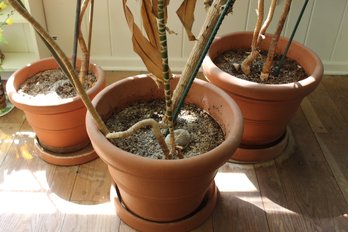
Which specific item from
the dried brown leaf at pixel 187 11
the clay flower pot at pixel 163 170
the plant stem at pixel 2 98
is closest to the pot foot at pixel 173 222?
the clay flower pot at pixel 163 170

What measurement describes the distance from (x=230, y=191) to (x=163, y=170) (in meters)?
0.45

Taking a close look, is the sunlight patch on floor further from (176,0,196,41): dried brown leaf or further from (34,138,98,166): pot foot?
(176,0,196,41): dried brown leaf

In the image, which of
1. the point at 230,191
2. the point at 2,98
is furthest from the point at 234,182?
the point at 2,98

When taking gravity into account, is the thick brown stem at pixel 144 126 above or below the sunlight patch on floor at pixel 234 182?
above

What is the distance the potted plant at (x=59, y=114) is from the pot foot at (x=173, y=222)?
25cm

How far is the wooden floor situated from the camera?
1072mm

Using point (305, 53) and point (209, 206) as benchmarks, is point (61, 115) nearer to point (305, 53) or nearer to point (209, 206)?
point (209, 206)

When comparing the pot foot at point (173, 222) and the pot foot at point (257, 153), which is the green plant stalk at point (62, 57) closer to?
the pot foot at point (173, 222)

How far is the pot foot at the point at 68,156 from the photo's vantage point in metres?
→ 1.23

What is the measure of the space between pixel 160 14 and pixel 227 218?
2.19ft

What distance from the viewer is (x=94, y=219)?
3.53ft

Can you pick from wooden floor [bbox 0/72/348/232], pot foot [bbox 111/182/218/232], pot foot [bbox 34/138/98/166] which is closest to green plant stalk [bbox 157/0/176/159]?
pot foot [bbox 111/182/218/232]

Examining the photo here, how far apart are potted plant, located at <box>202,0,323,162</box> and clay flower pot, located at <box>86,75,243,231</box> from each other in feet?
0.50

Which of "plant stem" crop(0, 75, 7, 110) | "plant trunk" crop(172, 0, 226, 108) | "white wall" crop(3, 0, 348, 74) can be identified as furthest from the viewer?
"white wall" crop(3, 0, 348, 74)
